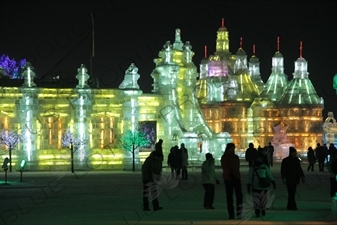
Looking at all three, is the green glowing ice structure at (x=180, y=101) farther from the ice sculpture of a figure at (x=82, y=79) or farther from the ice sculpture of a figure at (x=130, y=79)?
the ice sculpture of a figure at (x=82, y=79)

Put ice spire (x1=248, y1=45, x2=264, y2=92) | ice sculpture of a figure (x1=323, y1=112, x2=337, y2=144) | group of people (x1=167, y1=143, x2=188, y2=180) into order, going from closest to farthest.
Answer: group of people (x1=167, y1=143, x2=188, y2=180) → ice sculpture of a figure (x1=323, y1=112, x2=337, y2=144) → ice spire (x1=248, y1=45, x2=264, y2=92)

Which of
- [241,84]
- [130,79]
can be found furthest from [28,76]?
[241,84]

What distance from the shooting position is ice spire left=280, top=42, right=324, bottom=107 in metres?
106

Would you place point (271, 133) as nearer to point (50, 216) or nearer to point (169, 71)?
point (169, 71)

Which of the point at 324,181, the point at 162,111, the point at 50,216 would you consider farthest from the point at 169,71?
A: the point at 50,216

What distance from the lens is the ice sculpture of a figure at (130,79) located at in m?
58.7

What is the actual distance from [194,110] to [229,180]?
44953 millimetres

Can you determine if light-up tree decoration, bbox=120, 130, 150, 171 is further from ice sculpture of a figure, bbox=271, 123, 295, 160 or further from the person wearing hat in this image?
the person wearing hat

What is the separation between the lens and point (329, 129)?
11769cm

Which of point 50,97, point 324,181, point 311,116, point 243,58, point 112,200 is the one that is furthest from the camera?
point 243,58

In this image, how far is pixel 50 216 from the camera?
2145 centimetres

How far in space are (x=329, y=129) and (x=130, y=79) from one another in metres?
62.8

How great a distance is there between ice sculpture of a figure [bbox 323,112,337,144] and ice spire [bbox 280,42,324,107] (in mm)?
9805

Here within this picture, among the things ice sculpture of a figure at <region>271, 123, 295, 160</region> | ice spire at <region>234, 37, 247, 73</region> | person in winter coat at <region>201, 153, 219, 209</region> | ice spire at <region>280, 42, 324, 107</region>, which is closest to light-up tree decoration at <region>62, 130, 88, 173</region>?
ice sculpture of a figure at <region>271, 123, 295, 160</region>
